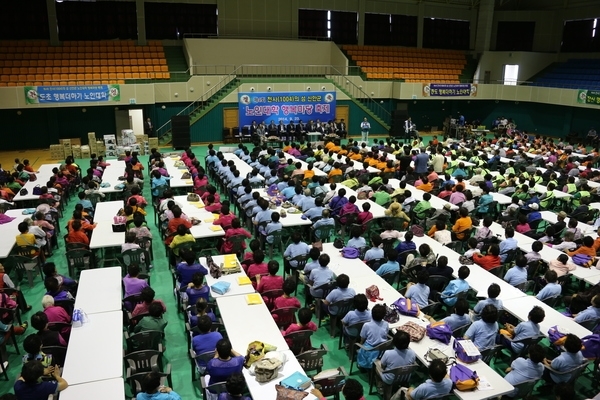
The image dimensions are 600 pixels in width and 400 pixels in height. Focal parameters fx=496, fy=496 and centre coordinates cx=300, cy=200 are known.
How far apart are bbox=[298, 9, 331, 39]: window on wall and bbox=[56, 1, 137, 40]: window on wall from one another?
33.5 feet

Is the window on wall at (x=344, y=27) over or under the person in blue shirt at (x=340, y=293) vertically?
over

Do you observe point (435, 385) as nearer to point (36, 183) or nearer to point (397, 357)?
point (397, 357)

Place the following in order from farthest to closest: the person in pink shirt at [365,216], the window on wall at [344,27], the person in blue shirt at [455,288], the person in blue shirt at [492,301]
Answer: the window on wall at [344,27]
the person in pink shirt at [365,216]
the person in blue shirt at [455,288]
the person in blue shirt at [492,301]

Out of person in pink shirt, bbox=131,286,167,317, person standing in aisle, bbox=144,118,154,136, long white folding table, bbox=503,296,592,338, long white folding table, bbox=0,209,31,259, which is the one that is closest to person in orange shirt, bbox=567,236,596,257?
long white folding table, bbox=503,296,592,338

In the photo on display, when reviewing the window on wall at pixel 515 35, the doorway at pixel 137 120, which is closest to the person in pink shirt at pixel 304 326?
the doorway at pixel 137 120

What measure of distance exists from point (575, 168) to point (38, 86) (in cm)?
2265

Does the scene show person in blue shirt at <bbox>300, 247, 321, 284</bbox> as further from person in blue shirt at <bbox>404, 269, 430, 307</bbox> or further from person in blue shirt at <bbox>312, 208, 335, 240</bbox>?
person in blue shirt at <bbox>312, 208, 335, 240</bbox>

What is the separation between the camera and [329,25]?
1276 inches

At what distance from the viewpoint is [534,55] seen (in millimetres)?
33312

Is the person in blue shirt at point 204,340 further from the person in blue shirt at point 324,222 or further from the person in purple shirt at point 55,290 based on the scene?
the person in blue shirt at point 324,222

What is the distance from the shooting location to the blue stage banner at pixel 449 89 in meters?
30.3

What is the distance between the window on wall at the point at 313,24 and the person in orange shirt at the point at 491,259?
83.8 feet

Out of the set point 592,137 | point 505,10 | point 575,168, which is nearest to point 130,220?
point 575,168

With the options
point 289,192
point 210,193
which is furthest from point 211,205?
point 289,192
